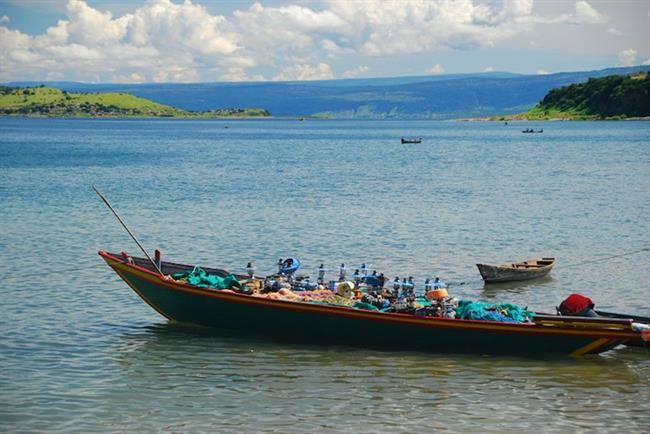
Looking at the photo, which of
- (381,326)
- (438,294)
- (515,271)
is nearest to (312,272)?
(515,271)

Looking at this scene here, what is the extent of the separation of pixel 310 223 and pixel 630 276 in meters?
17.7

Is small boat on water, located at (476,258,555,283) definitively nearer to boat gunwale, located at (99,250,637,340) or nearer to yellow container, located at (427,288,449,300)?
yellow container, located at (427,288,449,300)

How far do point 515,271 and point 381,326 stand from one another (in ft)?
33.7

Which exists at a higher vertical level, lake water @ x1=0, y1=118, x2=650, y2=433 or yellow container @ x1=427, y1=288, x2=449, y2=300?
yellow container @ x1=427, y1=288, x2=449, y2=300

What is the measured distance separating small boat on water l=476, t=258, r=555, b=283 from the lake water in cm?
52

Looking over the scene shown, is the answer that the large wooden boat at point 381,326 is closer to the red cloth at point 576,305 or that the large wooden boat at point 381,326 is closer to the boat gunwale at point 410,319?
the boat gunwale at point 410,319

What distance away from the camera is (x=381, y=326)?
22.7m

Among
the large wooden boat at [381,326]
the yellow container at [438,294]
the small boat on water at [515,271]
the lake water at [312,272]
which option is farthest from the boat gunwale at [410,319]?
the small boat on water at [515,271]

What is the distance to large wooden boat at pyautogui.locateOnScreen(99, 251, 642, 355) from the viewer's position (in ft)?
71.7

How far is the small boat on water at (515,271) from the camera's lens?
3120cm

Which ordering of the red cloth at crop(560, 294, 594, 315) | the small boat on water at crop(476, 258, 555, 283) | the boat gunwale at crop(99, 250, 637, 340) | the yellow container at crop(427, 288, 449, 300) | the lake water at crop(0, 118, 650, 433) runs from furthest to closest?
1. the small boat on water at crop(476, 258, 555, 283)
2. the red cloth at crop(560, 294, 594, 315)
3. the yellow container at crop(427, 288, 449, 300)
4. the boat gunwale at crop(99, 250, 637, 340)
5. the lake water at crop(0, 118, 650, 433)

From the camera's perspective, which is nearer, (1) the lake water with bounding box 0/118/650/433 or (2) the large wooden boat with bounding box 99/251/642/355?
(1) the lake water with bounding box 0/118/650/433

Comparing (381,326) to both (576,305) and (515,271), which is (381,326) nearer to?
(576,305)

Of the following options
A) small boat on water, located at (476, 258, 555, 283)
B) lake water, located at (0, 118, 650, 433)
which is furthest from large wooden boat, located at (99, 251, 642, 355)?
small boat on water, located at (476, 258, 555, 283)
